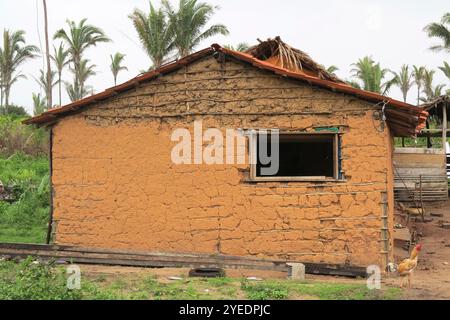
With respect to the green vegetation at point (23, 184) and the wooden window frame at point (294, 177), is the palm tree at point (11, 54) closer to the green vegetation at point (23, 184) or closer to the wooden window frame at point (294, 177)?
the green vegetation at point (23, 184)

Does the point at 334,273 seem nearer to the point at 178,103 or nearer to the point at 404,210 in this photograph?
the point at 178,103

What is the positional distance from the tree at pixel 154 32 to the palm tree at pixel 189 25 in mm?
336

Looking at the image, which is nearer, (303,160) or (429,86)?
(303,160)

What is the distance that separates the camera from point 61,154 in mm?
9648

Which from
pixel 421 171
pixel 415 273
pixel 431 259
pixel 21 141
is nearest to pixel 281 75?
pixel 415 273

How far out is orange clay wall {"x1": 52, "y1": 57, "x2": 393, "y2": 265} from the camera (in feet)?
29.0

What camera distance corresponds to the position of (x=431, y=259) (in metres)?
11.0

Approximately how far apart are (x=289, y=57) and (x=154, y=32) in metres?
14.3

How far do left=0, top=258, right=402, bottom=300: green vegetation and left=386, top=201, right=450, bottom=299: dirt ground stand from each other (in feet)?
1.59

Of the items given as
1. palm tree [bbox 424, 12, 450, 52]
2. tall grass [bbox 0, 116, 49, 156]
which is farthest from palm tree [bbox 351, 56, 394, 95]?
tall grass [bbox 0, 116, 49, 156]

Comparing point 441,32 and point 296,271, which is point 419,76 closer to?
point 441,32

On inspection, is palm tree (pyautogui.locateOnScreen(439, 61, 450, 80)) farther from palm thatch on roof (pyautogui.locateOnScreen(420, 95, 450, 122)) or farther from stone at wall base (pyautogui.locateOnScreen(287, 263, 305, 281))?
stone at wall base (pyautogui.locateOnScreen(287, 263, 305, 281))

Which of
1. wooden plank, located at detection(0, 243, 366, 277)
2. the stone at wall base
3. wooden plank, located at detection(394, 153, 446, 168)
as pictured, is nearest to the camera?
the stone at wall base
